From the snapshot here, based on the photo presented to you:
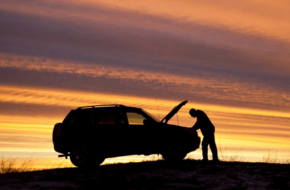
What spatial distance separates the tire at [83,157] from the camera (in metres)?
17.7

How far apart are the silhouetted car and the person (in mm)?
282

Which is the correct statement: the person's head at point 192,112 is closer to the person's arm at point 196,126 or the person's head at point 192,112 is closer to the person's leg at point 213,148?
Result: the person's arm at point 196,126

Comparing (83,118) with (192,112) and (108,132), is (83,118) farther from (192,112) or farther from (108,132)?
(192,112)

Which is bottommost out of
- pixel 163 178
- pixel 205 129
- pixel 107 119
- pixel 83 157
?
pixel 163 178

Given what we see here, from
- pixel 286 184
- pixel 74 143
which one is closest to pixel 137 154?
pixel 74 143

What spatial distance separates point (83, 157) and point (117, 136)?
4.65 ft

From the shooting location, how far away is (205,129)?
1781 centimetres

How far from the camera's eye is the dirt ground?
1350 centimetres

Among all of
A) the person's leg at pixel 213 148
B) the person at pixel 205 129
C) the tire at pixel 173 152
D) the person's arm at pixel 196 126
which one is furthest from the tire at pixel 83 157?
the person's leg at pixel 213 148

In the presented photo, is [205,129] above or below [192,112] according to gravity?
below

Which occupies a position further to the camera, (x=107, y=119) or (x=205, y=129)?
(x=205, y=129)

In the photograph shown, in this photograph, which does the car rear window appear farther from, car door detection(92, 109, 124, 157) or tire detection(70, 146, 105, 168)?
tire detection(70, 146, 105, 168)

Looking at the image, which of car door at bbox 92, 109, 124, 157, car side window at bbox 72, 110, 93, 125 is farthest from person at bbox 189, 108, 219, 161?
car side window at bbox 72, 110, 93, 125

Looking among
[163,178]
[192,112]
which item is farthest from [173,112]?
[163,178]
